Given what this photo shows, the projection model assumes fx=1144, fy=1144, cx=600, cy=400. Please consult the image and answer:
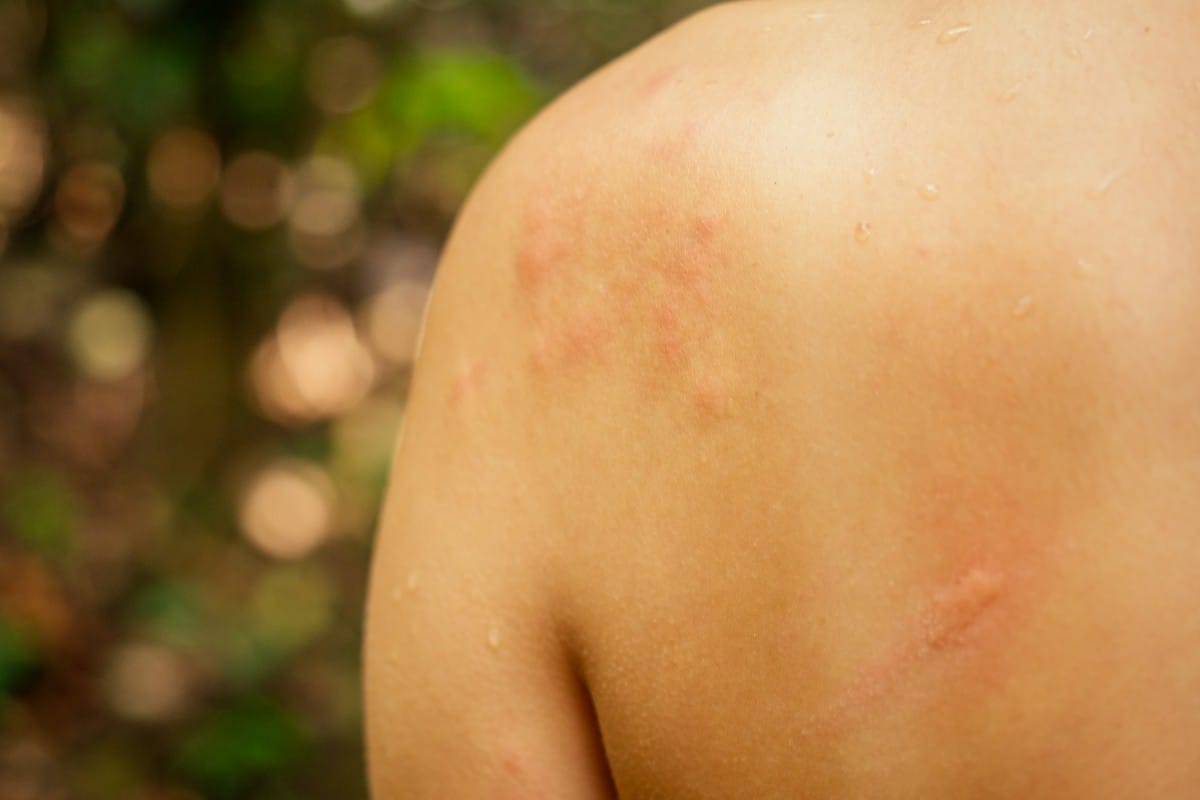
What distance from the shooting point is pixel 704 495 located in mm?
569

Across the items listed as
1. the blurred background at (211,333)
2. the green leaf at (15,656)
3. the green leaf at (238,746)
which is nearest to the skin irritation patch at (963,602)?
the blurred background at (211,333)

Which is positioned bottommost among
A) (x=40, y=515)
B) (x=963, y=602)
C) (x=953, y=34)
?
(x=40, y=515)

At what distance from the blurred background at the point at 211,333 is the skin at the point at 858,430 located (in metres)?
1.41

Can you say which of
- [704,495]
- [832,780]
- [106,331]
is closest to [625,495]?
[704,495]

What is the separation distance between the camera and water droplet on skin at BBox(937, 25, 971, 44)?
0.54 m

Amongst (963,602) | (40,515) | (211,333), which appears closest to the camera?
(963,602)

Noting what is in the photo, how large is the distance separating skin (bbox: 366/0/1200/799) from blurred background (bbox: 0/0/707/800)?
55.5 inches

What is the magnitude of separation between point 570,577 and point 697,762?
12 centimetres

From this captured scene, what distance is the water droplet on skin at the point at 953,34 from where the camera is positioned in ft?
1.76

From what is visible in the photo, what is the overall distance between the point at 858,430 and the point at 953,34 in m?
0.19

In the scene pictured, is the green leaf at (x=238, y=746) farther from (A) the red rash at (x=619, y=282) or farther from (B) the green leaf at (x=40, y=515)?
(A) the red rash at (x=619, y=282)

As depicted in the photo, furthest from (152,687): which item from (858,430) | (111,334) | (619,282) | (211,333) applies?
(858,430)

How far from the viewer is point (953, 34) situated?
0.54 metres

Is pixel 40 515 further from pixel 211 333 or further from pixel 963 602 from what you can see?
pixel 963 602
